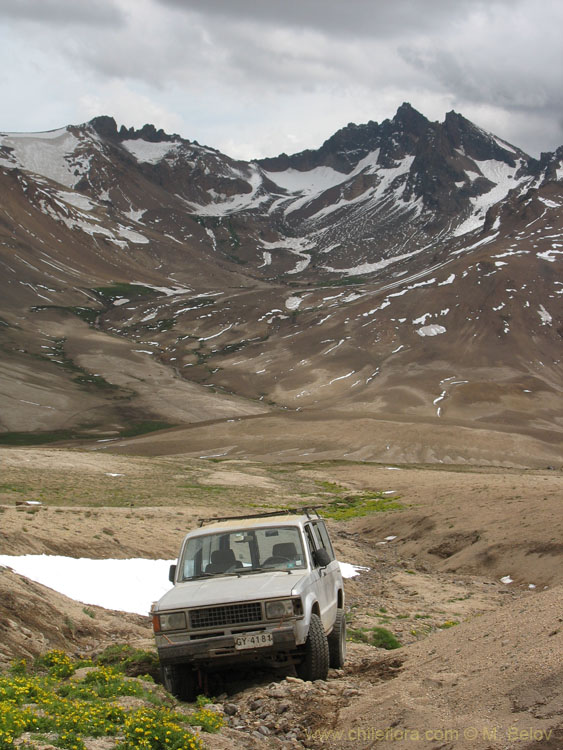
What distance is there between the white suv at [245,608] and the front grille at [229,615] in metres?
0.01

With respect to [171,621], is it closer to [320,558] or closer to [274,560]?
[274,560]

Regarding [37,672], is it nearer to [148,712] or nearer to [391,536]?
[148,712]

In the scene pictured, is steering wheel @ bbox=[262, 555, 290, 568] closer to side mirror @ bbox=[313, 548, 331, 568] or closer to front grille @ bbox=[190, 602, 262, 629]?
side mirror @ bbox=[313, 548, 331, 568]

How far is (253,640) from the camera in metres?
11.0

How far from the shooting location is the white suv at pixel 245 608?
36.3ft

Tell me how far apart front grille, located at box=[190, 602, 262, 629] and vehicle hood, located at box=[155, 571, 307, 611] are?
0.36 ft

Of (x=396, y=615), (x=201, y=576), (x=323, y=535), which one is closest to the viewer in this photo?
(x=201, y=576)

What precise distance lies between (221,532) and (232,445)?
102222 mm

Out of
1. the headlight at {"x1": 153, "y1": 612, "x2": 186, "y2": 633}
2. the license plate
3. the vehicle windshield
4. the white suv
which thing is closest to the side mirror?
the white suv

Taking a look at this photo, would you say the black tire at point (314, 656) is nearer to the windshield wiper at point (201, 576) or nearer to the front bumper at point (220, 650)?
the front bumper at point (220, 650)

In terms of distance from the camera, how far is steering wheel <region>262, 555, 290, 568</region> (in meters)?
12.7

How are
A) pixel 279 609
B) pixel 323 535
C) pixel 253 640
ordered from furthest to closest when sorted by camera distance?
pixel 323 535 → pixel 279 609 → pixel 253 640

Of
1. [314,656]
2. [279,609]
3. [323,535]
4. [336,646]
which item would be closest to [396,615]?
[323,535]

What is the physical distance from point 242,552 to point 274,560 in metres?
0.58
